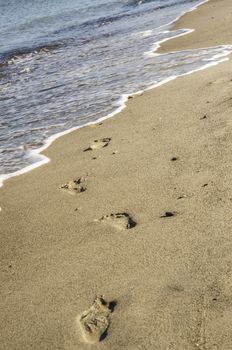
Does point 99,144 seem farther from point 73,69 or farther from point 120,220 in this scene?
point 73,69

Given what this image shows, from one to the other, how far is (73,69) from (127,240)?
6811mm

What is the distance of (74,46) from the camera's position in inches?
504

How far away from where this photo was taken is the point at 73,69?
31.0 feet

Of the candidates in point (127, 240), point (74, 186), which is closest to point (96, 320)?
point (127, 240)

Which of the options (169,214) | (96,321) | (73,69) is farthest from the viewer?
(73,69)

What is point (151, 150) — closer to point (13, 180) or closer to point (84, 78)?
point (13, 180)

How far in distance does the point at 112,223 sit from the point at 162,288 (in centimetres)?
87

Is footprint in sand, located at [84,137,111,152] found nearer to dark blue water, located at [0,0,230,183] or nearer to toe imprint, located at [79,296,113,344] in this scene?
dark blue water, located at [0,0,230,183]

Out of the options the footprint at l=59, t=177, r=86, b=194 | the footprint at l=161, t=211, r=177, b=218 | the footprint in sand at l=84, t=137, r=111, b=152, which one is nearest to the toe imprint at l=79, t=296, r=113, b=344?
the footprint at l=161, t=211, r=177, b=218

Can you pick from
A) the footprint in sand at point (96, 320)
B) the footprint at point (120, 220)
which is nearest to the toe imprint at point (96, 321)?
the footprint in sand at point (96, 320)

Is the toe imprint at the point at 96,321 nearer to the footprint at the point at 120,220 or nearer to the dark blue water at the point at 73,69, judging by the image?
the footprint at the point at 120,220

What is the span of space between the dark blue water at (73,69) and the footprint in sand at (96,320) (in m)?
2.54

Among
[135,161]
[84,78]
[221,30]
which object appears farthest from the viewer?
[221,30]

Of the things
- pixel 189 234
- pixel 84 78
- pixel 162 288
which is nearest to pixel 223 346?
pixel 162 288
